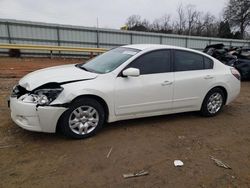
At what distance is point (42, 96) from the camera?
3643 mm

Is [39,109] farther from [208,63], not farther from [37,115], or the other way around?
[208,63]

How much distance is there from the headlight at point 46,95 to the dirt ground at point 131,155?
2.28 feet

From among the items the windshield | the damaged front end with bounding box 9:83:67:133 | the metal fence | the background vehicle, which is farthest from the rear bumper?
the metal fence

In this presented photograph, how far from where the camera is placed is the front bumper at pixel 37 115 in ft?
11.7

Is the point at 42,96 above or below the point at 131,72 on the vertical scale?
below

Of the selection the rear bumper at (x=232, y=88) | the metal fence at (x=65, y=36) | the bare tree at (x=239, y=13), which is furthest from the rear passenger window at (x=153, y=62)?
the bare tree at (x=239, y=13)

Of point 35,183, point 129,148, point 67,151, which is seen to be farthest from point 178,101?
point 35,183

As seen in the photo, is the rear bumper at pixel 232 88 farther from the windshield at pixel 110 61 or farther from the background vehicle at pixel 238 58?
the background vehicle at pixel 238 58

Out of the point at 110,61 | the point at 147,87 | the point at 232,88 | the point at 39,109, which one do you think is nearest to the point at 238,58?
the point at 232,88

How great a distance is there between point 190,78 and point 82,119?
8.01 feet

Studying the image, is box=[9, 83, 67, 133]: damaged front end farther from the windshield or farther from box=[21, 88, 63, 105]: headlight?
the windshield

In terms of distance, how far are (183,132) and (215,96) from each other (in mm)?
1517

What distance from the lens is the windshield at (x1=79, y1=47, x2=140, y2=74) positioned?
439 cm

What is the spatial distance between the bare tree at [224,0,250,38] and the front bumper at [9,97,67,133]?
144 feet
